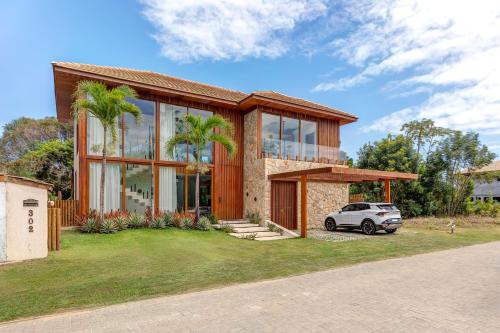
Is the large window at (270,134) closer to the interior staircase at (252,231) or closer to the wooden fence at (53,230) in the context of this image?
the interior staircase at (252,231)

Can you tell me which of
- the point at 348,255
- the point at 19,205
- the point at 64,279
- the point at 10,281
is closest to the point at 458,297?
the point at 348,255

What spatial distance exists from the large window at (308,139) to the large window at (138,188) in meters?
8.30

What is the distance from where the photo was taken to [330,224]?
16281mm

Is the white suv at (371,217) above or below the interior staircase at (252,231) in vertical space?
above

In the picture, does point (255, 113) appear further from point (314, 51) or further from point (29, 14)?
point (29, 14)

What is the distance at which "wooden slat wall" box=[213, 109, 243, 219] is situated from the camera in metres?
16.1

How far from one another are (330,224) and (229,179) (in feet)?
19.6

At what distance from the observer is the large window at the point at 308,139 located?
17312 millimetres

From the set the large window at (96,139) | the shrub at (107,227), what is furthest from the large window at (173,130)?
the shrub at (107,227)

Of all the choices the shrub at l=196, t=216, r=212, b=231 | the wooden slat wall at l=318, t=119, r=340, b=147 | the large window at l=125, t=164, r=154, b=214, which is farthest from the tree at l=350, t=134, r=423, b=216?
the large window at l=125, t=164, r=154, b=214

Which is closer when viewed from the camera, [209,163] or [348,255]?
[348,255]

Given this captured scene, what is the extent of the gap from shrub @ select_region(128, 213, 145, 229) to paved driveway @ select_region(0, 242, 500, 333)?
7878 millimetres

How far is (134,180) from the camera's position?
14031 mm

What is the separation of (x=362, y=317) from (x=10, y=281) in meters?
6.57
